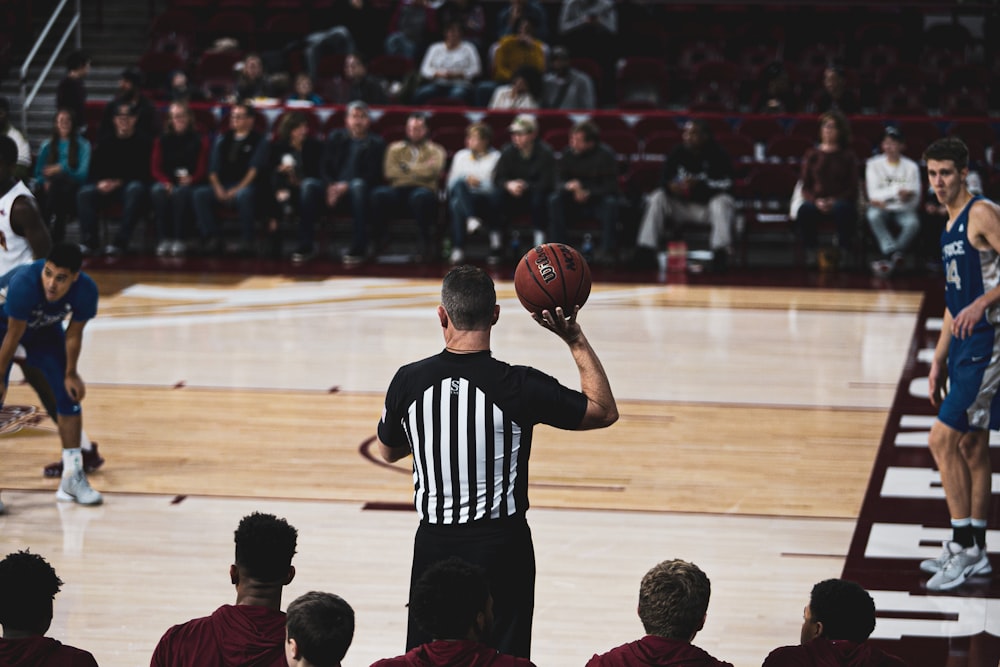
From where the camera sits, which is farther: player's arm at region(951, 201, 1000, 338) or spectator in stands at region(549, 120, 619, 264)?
spectator in stands at region(549, 120, 619, 264)

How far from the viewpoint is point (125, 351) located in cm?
1030

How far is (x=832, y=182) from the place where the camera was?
13.4 metres

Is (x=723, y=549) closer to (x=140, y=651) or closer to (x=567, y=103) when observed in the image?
(x=140, y=651)

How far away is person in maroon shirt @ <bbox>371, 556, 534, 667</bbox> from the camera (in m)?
3.20

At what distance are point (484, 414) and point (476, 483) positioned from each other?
0.62 feet

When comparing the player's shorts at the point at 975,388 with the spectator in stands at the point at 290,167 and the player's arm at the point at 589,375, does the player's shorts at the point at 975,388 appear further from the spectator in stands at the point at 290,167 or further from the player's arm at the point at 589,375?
the spectator in stands at the point at 290,167

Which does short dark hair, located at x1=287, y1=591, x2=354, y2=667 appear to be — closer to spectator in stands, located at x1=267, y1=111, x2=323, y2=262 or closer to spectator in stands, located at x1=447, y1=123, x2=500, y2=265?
spectator in stands, located at x1=447, y1=123, x2=500, y2=265

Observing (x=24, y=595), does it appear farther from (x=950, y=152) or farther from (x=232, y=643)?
(x=950, y=152)

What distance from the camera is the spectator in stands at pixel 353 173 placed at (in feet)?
46.0

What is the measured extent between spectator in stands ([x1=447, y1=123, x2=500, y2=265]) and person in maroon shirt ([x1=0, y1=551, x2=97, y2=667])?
1053 cm

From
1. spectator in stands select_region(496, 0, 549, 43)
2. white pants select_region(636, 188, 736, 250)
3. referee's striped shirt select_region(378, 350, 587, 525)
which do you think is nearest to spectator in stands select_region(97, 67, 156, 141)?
spectator in stands select_region(496, 0, 549, 43)

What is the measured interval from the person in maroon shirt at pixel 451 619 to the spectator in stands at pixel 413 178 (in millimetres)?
10809

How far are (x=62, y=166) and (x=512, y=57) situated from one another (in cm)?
486

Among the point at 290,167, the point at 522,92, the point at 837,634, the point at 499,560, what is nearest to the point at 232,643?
the point at 499,560
